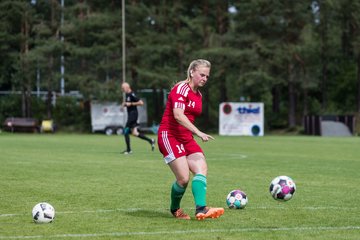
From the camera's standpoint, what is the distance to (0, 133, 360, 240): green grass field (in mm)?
8156

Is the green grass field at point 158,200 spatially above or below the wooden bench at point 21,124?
above

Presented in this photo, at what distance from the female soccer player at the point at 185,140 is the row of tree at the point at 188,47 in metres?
39.6

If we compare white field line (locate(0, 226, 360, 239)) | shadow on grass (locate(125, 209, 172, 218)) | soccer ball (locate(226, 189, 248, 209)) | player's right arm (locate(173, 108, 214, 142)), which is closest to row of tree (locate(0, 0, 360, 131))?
soccer ball (locate(226, 189, 248, 209))

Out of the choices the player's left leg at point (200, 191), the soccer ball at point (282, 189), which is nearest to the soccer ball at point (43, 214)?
the player's left leg at point (200, 191)

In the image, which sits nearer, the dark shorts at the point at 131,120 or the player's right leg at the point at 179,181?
the player's right leg at the point at 179,181

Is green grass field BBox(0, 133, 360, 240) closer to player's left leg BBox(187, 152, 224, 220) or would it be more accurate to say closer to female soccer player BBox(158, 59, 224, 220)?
player's left leg BBox(187, 152, 224, 220)

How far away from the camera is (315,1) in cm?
5250

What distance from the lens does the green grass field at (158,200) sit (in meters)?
8.16

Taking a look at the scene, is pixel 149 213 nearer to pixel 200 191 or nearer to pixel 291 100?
pixel 200 191

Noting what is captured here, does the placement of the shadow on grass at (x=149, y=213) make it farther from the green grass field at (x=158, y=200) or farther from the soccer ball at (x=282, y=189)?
the soccer ball at (x=282, y=189)

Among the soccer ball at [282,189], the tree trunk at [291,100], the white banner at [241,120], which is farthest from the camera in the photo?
the tree trunk at [291,100]

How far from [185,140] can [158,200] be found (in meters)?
2.08

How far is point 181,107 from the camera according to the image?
30.1 feet

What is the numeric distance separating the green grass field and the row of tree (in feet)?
101
